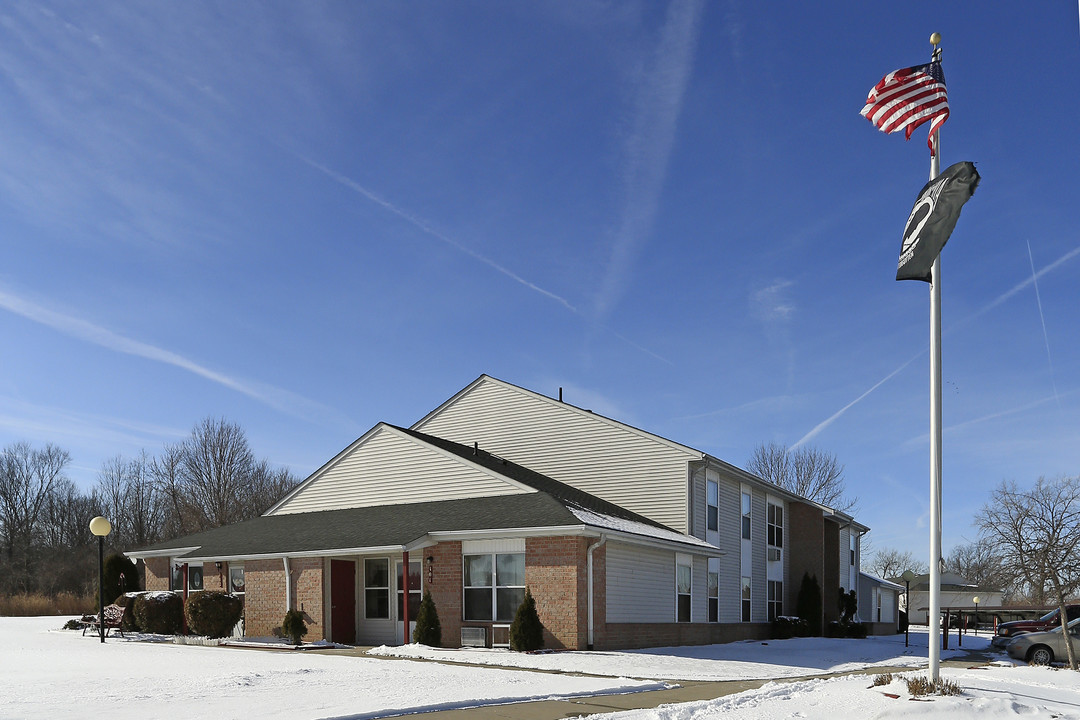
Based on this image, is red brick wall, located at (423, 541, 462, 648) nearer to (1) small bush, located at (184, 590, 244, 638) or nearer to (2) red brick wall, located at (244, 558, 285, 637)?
(2) red brick wall, located at (244, 558, 285, 637)

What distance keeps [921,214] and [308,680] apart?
439 inches

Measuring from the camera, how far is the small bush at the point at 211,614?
2359 cm

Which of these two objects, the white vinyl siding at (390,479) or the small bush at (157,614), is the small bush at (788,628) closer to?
the white vinyl siding at (390,479)

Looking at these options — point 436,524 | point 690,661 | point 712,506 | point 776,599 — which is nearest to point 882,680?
point 690,661

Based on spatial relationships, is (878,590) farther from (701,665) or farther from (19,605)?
(19,605)

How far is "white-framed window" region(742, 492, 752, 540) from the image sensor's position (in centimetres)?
3102

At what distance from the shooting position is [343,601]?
2388 centimetres

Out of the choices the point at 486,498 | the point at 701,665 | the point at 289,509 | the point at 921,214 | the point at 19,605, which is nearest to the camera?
the point at 921,214

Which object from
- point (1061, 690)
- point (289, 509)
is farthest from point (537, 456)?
point (1061, 690)

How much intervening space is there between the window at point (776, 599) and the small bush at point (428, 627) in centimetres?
1627

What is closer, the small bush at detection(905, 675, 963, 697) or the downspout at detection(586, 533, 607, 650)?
the small bush at detection(905, 675, 963, 697)

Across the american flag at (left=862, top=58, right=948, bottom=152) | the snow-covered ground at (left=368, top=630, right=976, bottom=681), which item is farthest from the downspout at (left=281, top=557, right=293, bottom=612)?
the american flag at (left=862, top=58, right=948, bottom=152)

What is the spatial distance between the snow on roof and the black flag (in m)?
10.1

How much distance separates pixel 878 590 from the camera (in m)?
44.8
